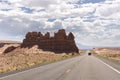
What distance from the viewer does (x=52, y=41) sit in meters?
136

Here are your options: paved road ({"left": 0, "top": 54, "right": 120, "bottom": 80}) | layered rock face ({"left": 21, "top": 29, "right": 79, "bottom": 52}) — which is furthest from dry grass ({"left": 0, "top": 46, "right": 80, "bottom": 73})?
layered rock face ({"left": 21, "top": 29, "right": 79, "bottom": 52})

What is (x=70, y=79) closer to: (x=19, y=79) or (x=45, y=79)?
(x=45, y=79)

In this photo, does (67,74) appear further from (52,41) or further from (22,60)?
(52,41)

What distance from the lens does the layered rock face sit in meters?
134

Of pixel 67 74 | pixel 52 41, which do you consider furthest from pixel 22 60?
pixel 52 41

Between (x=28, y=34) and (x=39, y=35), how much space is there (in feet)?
18.4

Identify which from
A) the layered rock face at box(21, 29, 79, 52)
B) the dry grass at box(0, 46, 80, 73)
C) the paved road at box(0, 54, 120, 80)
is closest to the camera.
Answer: the paved road at box(0, 54, 120, 80)

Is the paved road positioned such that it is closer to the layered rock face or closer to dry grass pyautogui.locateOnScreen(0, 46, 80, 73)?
dry grass pyautogui.locateOnScreen(0, 46, 80, 73)

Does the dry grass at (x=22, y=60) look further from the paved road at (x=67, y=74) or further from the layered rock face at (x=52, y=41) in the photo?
the layered rock face at (x=52, y=41)

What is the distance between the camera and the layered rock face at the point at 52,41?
134 meters

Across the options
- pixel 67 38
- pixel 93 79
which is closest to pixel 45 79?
pixel 93 79

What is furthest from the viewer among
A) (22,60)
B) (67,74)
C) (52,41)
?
(52,41)

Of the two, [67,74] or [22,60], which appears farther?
[22,60]

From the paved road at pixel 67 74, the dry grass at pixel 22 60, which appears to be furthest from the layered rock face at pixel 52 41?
the paved road at pixel 67 74
